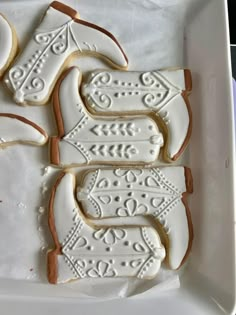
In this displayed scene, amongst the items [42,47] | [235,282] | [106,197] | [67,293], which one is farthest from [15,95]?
[235,282]

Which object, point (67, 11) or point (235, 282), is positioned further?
point (67, 11)

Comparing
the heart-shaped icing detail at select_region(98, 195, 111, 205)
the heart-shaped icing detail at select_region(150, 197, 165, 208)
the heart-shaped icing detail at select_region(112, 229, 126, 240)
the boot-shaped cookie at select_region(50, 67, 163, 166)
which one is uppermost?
the boot-shaped cookie at select_region(50, 67, 163, 166)


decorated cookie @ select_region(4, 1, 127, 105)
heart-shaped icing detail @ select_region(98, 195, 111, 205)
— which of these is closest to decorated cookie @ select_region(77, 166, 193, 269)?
heart-shaped icing detail @ select_region(98, 195, 111, 205)

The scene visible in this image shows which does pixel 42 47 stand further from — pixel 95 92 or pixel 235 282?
pixel 235 282

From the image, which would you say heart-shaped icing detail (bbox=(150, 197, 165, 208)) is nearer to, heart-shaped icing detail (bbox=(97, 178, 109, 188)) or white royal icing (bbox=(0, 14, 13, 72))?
heart-shaped icing detail (bbox=(97, 178, 109, 188))

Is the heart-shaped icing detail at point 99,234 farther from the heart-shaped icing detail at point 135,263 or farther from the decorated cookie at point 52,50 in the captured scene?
the decorated cookie at point 52,50

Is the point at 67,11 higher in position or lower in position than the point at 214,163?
higher
